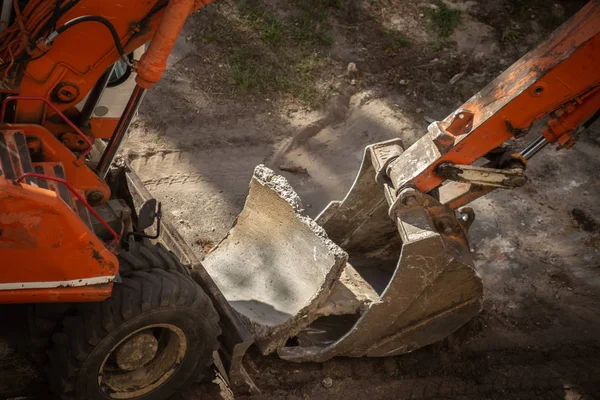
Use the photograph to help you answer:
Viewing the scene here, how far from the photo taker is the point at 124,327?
382 centimetres

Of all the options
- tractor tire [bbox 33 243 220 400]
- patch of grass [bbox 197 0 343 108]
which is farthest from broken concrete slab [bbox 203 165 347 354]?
patch of grass [bbox 197 0 343 108]

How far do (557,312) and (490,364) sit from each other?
2.81 ft

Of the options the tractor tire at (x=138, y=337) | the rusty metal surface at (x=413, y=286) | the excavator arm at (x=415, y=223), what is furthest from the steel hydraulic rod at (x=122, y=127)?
the rusty metal surface at (x=413, y=286)

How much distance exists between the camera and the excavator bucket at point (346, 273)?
4.51 meters

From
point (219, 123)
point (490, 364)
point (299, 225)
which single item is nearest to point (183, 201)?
point (219, 123)

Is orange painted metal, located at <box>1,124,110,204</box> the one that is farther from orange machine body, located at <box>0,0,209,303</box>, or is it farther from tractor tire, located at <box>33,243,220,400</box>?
tractor tire, located at <box>33,243,220,400</box>

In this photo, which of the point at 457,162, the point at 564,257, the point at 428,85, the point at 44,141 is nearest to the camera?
the point at 44,141

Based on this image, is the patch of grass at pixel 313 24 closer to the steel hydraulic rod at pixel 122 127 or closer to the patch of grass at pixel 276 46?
the patch of grass at pixel 276 46

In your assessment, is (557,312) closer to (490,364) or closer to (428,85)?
(490,364)

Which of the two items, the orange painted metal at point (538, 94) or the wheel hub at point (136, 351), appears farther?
the wheel hub at point (136, 351)

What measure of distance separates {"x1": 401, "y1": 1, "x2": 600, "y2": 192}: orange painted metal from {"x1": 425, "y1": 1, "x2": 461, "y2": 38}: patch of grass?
184 inches

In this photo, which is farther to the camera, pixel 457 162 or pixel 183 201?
pixel 183 201

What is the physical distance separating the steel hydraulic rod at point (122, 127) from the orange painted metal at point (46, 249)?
69cm

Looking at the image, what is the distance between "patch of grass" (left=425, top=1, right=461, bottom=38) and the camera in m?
8.73
